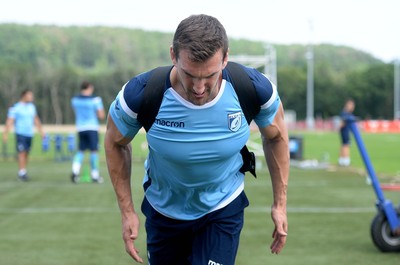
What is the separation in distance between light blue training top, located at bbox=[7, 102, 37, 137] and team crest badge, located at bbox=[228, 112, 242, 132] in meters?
14.2

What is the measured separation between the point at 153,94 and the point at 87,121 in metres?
12.4

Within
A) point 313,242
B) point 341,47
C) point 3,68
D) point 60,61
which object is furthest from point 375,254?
point 341,47

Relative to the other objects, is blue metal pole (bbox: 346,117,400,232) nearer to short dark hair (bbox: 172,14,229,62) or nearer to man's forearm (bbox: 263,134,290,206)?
man's forearm (bbox: 263,134,290,206)

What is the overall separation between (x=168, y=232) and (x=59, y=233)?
17.5 ft

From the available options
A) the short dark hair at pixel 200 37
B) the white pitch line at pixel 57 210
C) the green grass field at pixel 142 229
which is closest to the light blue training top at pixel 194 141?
the short dark hair at pixel 200 37

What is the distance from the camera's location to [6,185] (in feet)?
51.3

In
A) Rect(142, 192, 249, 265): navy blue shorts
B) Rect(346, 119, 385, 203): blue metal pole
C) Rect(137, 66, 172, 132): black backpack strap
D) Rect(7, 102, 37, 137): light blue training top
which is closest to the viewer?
Rect(137, 66, 172, 132): black backpack strap

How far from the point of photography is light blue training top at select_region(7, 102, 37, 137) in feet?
57.4

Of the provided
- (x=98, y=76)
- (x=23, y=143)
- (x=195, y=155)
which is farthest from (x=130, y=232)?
(x=98, y=76)

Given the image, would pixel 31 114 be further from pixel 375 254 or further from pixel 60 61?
pixel 60 61

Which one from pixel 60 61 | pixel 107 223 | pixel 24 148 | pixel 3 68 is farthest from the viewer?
pixel 60 61

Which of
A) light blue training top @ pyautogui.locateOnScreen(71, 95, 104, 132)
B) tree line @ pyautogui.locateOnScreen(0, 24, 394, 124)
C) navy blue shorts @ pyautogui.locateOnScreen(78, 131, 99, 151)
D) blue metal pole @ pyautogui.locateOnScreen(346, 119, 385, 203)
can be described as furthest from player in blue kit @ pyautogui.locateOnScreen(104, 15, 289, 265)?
tree line @ pyautogui.locateOnScreen(0, 24, 394, 124)

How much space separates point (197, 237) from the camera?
14.2ft

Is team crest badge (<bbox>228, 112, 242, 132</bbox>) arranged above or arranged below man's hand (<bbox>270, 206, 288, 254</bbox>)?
above
